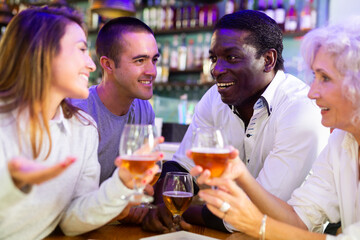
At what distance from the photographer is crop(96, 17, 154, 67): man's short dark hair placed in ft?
8.02

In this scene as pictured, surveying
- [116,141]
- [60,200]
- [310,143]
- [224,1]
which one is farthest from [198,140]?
[224,1]

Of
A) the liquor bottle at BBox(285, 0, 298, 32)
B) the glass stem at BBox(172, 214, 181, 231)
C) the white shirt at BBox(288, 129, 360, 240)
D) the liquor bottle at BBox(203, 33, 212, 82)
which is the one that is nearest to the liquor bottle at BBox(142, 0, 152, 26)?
the liquor bottle at BBox(203, 33, 212, 82)

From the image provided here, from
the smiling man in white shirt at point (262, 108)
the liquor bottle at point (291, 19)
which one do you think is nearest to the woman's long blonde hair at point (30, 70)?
the smiling man in white shirt at point (262, 108)

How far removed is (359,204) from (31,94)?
1.22m

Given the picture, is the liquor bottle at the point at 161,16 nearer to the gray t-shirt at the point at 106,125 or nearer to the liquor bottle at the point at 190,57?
the liquor bottle at the point at 190,57

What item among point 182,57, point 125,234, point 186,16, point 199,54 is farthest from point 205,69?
point 125,234

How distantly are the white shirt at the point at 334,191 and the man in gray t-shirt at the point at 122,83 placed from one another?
1.13 meters

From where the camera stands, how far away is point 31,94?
1285mm

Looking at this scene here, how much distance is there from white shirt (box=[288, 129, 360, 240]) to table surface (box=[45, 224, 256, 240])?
0.89ft

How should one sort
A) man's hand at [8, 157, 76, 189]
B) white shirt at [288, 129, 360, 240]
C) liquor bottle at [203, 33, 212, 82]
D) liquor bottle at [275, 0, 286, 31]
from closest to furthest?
man's hand at [8, 157, 76, 189], white shirt at [288, 129, 360, 240], liquor bottle at [275, 0, 286, 31], liquor bottle at [203, 33, 212, 82]

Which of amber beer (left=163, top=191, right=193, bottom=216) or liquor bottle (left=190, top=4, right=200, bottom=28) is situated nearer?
amber beer (left=163, top=191, right=193, bottom=216)

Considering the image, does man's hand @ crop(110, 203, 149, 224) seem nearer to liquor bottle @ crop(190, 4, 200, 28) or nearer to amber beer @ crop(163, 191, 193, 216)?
amber beer @ crop(163, 191, 193, 216)

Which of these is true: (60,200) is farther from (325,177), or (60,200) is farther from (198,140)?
(325,177)

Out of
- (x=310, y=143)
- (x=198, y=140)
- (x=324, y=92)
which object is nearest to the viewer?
(x=198, y=140)
